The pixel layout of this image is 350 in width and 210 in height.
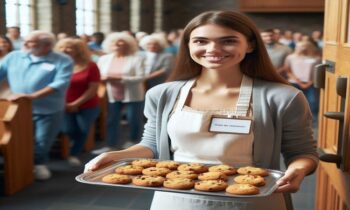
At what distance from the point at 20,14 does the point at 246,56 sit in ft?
36.7

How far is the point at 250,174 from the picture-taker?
1.70 meters

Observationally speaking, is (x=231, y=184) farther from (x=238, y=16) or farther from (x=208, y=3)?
(x=208, y=3)

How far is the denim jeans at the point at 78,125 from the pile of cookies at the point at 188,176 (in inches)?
162

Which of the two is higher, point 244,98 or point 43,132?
point 244,98

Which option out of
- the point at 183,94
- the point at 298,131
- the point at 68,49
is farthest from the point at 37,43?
the point at 298,131

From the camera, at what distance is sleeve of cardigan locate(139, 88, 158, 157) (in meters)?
1.99

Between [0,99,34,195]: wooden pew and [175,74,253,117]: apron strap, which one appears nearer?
[175,74,253,117]: apron strap

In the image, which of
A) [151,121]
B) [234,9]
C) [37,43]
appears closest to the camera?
[151,121]

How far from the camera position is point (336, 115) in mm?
1960

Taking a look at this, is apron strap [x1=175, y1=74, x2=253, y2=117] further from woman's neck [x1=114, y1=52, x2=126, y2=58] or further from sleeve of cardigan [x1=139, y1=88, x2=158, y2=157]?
woman's neck [x1=114, y1=52, x2=126, y2=58]

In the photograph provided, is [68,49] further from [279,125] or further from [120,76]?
[279,125]

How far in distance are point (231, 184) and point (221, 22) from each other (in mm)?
558

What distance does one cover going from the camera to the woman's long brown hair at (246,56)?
174 cm

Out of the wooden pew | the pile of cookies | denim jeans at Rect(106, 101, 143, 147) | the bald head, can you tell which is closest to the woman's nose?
the pile of cookies
